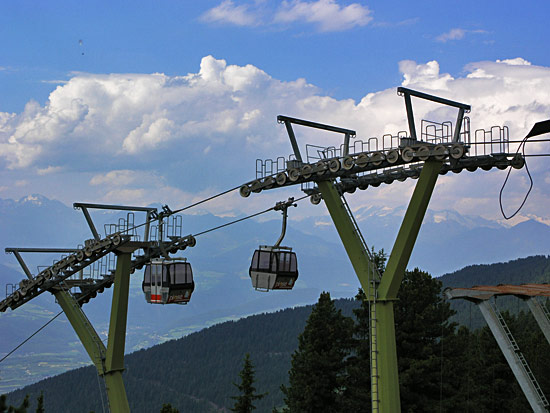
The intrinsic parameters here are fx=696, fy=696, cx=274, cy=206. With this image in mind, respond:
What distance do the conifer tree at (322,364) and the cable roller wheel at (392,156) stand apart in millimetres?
24260

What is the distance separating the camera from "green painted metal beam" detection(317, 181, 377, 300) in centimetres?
2131

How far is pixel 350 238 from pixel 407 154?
3.38 m

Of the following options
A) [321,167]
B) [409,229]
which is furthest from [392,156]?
[321,167]

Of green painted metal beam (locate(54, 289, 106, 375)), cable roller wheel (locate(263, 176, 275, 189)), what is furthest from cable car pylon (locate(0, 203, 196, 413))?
cable roller wheel (locate(263, 176, 275, 189))

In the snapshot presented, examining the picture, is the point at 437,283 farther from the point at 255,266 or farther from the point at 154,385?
the point at 154,385

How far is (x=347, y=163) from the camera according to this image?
21.1 metres

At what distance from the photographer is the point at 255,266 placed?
23.0 metres

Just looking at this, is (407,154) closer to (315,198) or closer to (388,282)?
(388,282)

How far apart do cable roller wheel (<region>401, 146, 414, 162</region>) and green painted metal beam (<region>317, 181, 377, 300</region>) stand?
9.54ft

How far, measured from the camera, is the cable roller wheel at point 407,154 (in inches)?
787

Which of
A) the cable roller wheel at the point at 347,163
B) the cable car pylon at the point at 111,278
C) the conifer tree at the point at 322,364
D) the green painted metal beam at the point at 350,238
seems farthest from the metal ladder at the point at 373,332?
the conifer tree at the point at 322,364

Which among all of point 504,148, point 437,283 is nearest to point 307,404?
point 437,283

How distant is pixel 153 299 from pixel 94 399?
527 feet

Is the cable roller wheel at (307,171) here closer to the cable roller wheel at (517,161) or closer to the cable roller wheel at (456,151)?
the cable roller wheel at (456,151)
